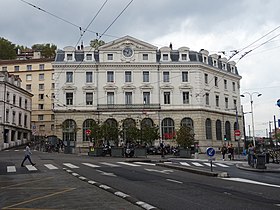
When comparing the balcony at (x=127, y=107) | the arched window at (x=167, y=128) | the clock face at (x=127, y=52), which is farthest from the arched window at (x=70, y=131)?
the arched window at (x=167, y=128)

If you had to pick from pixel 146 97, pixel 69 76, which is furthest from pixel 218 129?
pixel 69 76

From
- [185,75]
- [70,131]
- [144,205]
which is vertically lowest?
[144,205]

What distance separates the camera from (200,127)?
60.7 meters

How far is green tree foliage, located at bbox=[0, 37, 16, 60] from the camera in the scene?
89238 millimetres

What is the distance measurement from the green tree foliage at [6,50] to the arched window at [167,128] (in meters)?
49.2

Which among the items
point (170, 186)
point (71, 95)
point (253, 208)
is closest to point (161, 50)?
point (71, 95)

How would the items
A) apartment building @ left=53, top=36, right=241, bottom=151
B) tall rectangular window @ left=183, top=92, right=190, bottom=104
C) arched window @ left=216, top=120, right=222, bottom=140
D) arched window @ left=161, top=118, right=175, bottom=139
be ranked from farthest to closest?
arched window @ left=216, top=120, right=222, bottom=140 → tall rectangular window @ left=183, top=92, right=190, bottom=104 → arched window @ left=161, top=118, right=175, bottom=139 → apartment building @ left=53, top=36, right=241, bottom=151

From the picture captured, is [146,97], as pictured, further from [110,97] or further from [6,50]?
[6,50]

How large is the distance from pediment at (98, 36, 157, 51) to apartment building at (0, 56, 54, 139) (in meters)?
25.5

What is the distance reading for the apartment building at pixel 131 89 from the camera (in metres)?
59.9

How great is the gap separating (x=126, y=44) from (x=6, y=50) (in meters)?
42.4

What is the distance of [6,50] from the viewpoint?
9038 centimetres

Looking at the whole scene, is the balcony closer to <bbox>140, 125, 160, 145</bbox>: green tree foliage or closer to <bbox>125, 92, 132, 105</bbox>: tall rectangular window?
<bbox>125, 92, 132, 105</bbox>: tall rectangular window

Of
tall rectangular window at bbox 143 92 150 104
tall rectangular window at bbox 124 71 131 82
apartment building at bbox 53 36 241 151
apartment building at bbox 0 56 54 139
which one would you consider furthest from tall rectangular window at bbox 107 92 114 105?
apartment building at bbox 0 56 54 139
